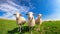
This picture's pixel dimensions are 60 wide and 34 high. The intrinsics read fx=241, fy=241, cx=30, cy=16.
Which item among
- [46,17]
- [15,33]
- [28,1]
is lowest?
[15,33]

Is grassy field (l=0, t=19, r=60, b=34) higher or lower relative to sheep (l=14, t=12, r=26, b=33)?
lower

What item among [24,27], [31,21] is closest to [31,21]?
[31,21]

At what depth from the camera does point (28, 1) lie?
2.76 meters

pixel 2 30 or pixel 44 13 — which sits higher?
pixel 44 13

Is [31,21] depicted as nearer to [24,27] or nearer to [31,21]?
[31,21]

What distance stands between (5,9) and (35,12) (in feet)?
1.14

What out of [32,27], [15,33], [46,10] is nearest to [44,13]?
[46,10]

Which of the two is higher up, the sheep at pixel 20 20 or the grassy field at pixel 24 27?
the sheep at pixel 20 20

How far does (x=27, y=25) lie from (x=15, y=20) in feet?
0.48

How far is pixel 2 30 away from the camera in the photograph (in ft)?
8.83

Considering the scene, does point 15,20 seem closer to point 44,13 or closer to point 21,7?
point 21,7

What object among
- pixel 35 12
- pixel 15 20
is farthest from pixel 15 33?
pixel 35 12

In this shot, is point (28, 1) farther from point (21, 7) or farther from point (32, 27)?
point (32, 27)

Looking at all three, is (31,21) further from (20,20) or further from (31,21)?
(20,20)
